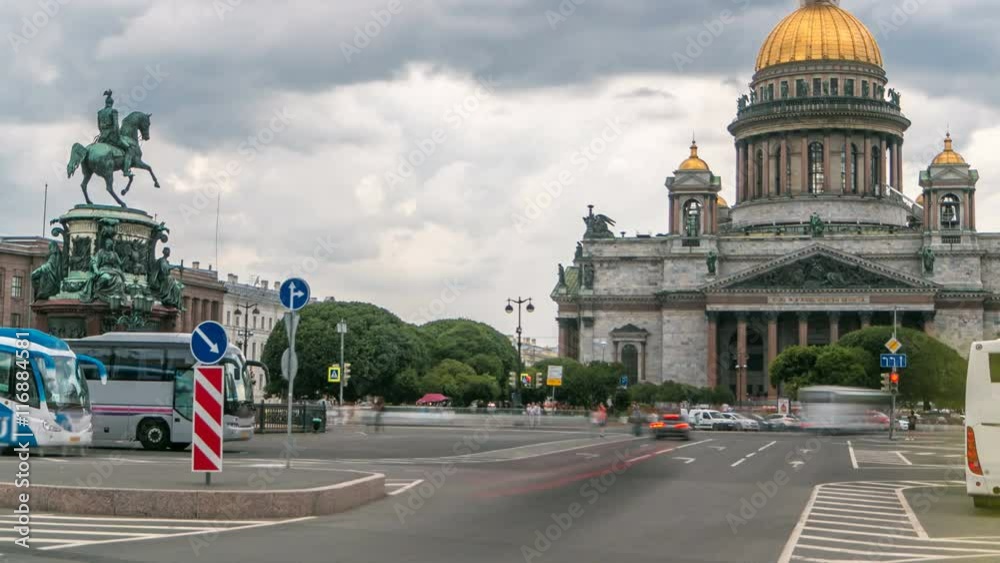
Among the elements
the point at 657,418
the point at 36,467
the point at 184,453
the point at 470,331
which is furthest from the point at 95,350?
the point at 470,331

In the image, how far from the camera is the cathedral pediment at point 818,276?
123500 millimetres

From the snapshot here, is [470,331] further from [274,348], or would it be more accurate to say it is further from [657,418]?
[657,418]

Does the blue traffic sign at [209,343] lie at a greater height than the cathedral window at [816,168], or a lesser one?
lesser

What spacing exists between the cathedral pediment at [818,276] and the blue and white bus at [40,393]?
101334 mm

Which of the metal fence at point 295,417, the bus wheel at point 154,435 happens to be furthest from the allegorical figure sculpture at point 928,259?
the bus wheel at point 154,435

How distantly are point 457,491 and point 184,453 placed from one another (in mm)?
11938

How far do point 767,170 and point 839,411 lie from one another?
222 feet

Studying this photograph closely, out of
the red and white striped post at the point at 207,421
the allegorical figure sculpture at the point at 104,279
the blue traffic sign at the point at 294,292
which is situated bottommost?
the red and white striped post at the point at 207,421

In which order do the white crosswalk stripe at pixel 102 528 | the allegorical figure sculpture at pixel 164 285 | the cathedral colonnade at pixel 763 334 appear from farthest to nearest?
the cathedral colonnade at pixel 763 334 < the allegorical figure sculpture at pixel 164 285 < the white crosswalk stripe at pixel 102 528

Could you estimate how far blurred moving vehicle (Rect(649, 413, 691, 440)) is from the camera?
5778 cm

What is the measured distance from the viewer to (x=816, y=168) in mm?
141500

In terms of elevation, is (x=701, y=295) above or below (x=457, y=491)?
above

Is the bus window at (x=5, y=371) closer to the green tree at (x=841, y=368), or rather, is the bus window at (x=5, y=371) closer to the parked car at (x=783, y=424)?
the parked car at (x=783, y=424)

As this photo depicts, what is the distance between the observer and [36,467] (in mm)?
24172
